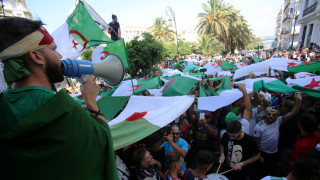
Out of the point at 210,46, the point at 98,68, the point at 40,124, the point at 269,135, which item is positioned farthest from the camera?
the point at 210,46

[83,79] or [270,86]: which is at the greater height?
[83,79]

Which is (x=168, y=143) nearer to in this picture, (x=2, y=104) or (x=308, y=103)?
(x=2, y=104)

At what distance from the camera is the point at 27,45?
0.85m

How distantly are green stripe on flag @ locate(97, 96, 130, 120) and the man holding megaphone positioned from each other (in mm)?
2610

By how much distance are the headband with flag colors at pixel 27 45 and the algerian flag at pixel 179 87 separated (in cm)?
353

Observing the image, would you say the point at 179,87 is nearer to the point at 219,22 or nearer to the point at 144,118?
the point at 144,118

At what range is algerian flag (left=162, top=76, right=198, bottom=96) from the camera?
4.35 m

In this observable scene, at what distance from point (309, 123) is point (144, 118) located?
7.48 ft

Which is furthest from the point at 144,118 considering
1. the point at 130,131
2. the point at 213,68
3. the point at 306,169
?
the point at 213,68

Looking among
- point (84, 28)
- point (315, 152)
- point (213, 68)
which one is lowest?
point (315, 152)

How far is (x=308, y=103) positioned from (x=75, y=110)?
4600 millimetres

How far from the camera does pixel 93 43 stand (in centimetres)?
470

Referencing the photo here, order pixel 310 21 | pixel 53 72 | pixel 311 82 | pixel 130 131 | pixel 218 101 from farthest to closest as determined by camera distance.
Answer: pixel 310 21 < pixel 311 82 < pixel 218 101 < pixel 130 131 < pixel 53 72

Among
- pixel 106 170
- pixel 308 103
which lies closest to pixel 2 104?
pixel 106 170
